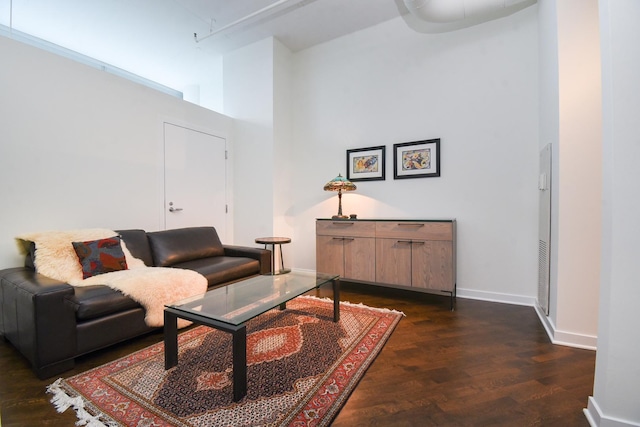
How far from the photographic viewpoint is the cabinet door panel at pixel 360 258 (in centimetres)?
317

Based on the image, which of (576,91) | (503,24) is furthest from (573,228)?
(503,24)

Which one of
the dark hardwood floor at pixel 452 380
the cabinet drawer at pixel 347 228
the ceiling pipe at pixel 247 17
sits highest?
the ceiling pipe at pixel 247 17

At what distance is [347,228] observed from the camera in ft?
10.9

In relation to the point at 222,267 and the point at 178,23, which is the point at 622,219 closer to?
the point at 222,267

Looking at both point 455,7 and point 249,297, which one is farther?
point 455,7

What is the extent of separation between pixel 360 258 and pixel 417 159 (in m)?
1.40

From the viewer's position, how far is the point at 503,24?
300 centimetres

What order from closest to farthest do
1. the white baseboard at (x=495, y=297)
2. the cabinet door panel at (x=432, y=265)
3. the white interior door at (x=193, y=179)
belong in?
the cabinet door panel at (x=432, y=265) → the white baseboard at (x=495, y=297) → the white interior door at (x=193, y=179)

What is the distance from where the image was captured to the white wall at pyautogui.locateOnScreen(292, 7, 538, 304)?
2.91 metres

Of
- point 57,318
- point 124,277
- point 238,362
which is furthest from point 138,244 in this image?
point 238,362

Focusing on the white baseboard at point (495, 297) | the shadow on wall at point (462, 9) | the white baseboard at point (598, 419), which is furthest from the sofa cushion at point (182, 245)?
the shadow on wall at point (462, 9)

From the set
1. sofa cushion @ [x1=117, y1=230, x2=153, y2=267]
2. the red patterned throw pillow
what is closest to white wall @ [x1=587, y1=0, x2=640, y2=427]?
the red patterned throw pillow

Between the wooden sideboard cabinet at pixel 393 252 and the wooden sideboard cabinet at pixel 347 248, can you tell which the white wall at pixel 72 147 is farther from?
the wooden sideboard cabinet at pixel 393 252

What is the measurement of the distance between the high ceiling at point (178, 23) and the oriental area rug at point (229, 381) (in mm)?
3566
